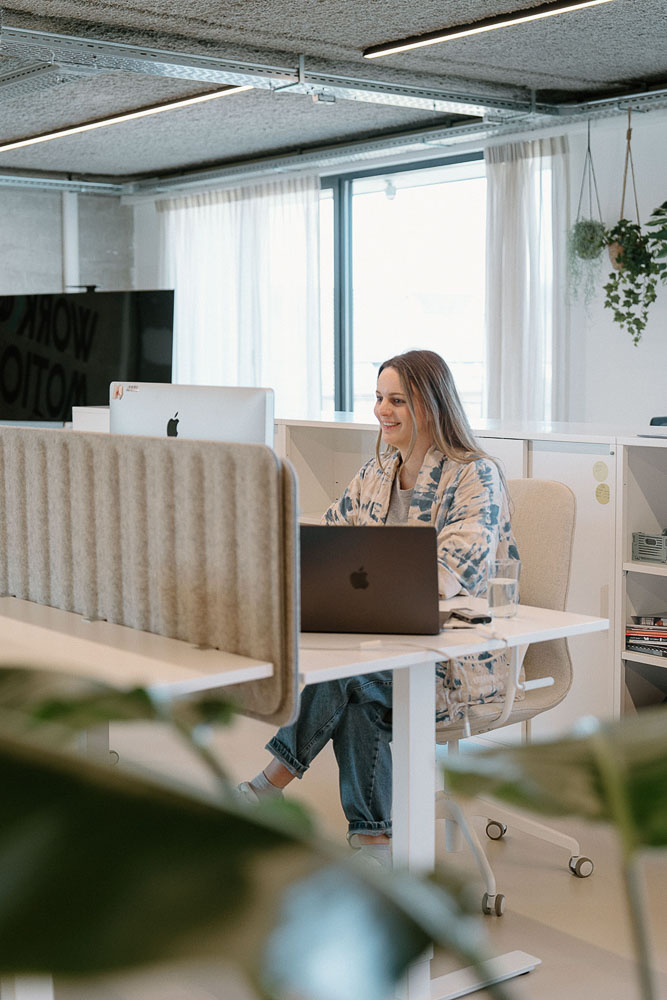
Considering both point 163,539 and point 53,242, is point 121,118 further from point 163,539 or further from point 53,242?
point 163,539

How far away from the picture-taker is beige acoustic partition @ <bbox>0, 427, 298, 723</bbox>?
73.3 inches

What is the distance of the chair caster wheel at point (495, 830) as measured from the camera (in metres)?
3.16

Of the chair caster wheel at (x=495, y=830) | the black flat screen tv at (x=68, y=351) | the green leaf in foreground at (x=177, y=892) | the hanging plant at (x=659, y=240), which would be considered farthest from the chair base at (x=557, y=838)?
the black flat screen tv at (x=68, y=351)

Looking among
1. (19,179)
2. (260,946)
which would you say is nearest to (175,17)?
(19,179)

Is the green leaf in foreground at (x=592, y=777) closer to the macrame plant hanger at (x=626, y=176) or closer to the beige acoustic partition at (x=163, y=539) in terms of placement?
the beige acoustic partition at (x=163, y=539)

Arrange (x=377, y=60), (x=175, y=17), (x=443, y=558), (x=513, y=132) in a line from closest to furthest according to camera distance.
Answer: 1. (x=443, y=558)
2. (x=175, y=17)
3. (x=377, y=60)
4. (x=513, y=132)

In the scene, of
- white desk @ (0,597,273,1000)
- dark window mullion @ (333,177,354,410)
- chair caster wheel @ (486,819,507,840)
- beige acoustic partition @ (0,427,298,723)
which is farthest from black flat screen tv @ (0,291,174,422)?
white desk @ (0,597,273,1000)

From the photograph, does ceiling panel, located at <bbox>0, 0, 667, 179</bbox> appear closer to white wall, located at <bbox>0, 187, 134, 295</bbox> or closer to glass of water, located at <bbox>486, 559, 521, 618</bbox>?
white wall, located at <bbox>0, 187, 134, 295</bbox>

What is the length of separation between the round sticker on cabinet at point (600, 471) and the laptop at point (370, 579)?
1.26 metres

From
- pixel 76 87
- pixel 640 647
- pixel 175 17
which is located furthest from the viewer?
pixel 76 87

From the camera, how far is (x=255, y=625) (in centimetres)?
189

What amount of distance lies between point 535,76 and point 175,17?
74.7 inches

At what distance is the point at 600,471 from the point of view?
3277 mm

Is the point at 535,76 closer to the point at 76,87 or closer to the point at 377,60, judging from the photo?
the point at 377,60
